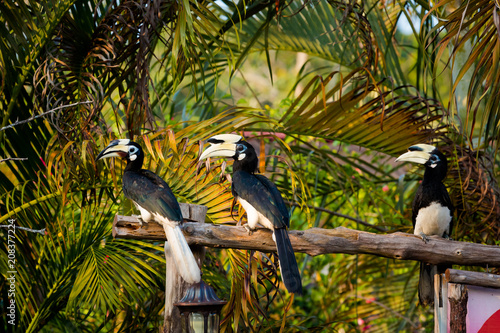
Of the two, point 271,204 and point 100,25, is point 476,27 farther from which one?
point 100,25

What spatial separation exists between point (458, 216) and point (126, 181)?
242 cm

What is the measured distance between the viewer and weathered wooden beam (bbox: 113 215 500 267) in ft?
8.75

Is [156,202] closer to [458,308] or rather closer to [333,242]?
[333,242]

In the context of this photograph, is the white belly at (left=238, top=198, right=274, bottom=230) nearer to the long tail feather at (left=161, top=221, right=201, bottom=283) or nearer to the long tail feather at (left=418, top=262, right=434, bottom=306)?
the long tail feather at (left=161, top=221, right=201, bottom=283)

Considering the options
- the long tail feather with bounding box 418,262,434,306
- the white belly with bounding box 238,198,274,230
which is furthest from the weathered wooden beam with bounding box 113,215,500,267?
the long tail feather with bounding box 418,262,434,306

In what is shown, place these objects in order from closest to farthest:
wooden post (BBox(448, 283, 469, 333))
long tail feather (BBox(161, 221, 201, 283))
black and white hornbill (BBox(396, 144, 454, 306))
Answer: long tail feather (BBox(161, 221, 201, 283))
wooden post (BBox(448, 283, 469, 333))
black and white hornbill (BBox(396, 144, 454, 306))

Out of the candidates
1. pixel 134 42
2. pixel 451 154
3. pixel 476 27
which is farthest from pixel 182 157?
pixel 451 154

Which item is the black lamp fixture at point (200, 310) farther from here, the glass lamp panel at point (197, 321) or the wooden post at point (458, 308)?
the wooden post at point (458, 308)

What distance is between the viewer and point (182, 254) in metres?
2.48

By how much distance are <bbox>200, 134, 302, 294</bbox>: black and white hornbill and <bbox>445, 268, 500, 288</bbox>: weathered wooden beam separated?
0.74 metres

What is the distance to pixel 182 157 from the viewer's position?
10.4 feet

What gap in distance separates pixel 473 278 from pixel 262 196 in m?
1.06

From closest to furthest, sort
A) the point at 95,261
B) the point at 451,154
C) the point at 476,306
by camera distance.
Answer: the point at 476,306 < the point at 95,261 < the point at 451,154

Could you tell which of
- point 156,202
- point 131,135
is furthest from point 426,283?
point 131,135
